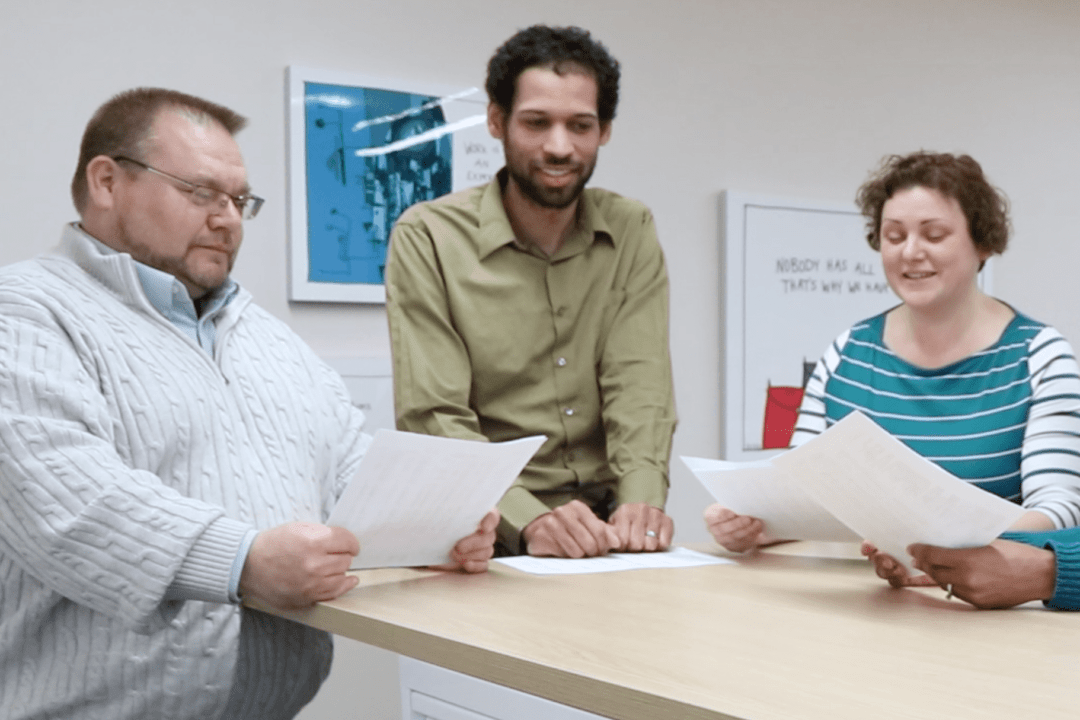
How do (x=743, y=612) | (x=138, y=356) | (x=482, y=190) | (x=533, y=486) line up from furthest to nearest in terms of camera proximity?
(x=482, y=190)
(x=533, y=486)
(x=138, y=356)
(x=743, y=612)

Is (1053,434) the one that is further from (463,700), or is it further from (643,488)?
(463,700)

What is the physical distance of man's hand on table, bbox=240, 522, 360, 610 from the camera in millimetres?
1224

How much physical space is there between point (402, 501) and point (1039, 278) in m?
3.49

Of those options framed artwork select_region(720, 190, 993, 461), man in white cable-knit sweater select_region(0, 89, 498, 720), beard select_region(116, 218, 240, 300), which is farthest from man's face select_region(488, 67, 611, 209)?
Answer: framed artwork select_region(720, 190, 993, 461)

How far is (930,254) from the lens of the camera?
6.52ft

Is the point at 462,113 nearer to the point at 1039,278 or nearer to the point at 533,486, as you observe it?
the point at 533,486

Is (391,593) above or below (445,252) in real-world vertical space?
below

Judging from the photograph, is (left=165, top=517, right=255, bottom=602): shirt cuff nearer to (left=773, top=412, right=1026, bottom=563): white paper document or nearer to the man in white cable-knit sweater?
the man in white cable-knit sweater

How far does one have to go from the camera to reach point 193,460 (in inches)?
57.6

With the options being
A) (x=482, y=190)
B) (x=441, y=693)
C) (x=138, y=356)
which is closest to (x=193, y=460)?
(x=138, y=356)

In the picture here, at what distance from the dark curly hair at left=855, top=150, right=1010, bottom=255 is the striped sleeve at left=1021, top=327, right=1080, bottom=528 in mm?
219

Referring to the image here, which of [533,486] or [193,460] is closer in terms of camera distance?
[193,460]

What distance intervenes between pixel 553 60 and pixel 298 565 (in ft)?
3.64

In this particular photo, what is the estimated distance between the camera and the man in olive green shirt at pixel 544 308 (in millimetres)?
1902
